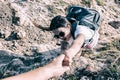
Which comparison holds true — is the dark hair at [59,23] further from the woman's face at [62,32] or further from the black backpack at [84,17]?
the black backpack at [84,17]

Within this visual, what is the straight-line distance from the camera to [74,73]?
10.9 ft

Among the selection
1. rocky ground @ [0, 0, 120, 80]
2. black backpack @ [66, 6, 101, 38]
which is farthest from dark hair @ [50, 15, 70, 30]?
rocky ground @ [0, 0, 120, 80]

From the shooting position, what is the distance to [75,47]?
103 inches

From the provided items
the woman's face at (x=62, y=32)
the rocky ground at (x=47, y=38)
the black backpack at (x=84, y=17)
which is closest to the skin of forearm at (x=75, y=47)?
the woman's face at (x=62, y=32)

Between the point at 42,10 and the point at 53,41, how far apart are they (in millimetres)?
596

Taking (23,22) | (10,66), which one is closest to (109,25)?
(23,22)

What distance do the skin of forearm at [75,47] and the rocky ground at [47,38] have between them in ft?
1.90

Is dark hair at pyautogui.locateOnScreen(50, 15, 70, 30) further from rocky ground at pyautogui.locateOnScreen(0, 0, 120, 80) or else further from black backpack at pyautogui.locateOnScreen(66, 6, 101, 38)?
rocky ground at pyautogui.locateOnScreen(0, 0, 120, 80)

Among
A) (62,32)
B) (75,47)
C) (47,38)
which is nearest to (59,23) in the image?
(62,32)

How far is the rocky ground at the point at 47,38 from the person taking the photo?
339 cm

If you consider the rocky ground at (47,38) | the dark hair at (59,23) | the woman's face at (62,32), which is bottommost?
the rocky ground at (47,38)

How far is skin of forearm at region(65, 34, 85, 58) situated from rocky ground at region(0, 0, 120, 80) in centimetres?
58

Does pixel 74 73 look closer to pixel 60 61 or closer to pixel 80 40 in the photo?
pixel 80 40

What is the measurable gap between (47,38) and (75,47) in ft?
4.31
